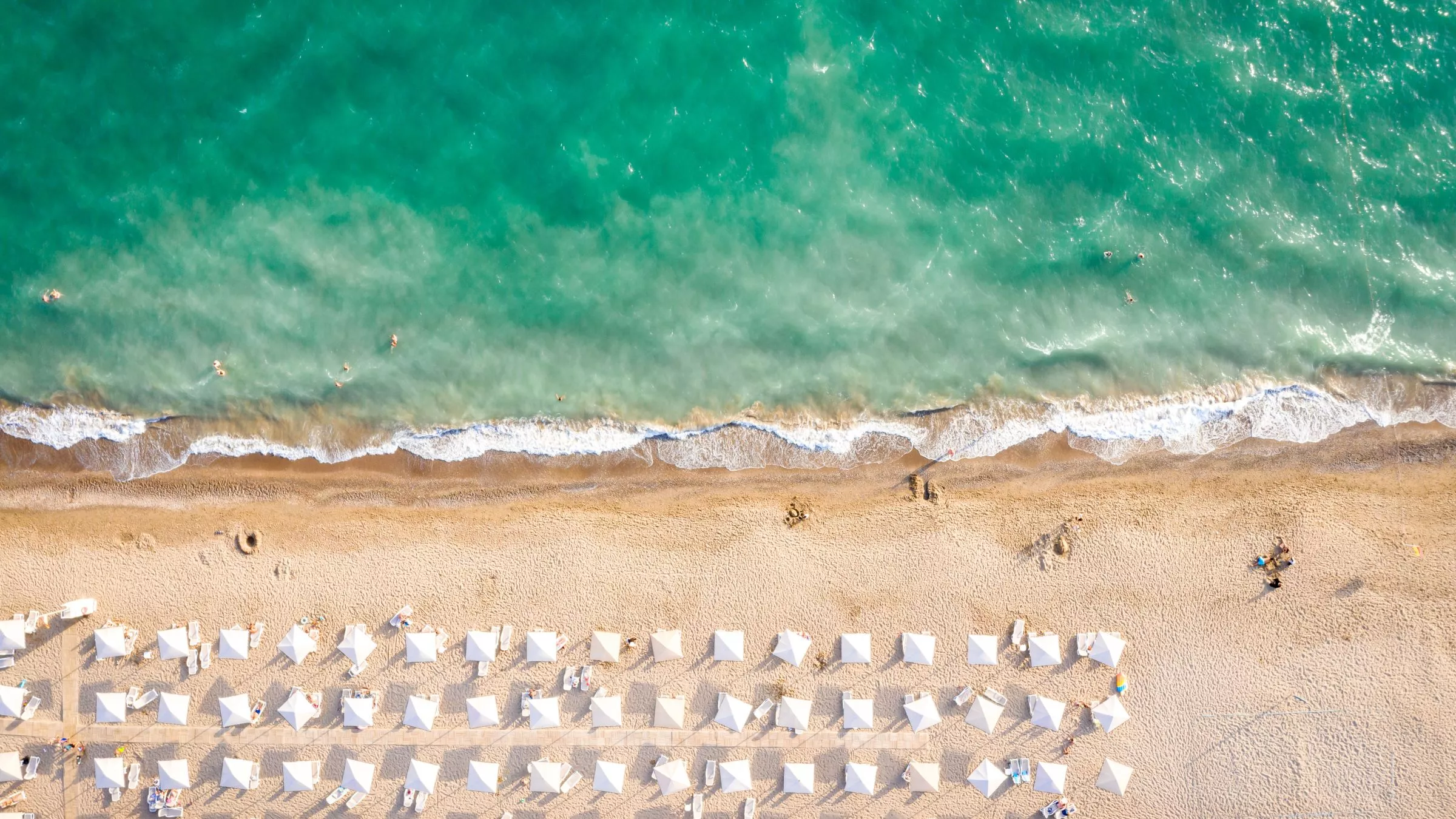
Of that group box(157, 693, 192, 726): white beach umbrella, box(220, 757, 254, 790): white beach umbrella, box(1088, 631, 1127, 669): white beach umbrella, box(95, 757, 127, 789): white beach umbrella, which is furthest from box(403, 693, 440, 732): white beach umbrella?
Answer: box(1088, 631, 1127, 669): white beach umbrella

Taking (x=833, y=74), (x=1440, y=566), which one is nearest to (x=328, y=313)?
(x=833, y=74)

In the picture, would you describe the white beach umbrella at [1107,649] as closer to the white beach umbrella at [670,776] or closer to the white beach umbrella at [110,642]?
the white beach umbrella at [670,776]

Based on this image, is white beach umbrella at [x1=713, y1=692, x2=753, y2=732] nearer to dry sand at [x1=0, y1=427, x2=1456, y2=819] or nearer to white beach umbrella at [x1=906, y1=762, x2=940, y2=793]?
dry sand at [x1=0, y1=427, x2=1456, y2=819]

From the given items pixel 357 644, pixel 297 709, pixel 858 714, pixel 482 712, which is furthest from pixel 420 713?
pixel 858 714

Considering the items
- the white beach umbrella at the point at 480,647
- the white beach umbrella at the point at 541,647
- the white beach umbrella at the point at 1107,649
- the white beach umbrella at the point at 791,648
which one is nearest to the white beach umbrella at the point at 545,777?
the white beach umbrella at the point at 480,647

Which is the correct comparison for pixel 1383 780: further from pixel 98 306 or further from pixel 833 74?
pixel 98 306

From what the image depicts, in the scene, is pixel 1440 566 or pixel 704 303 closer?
pixel 1440 566
